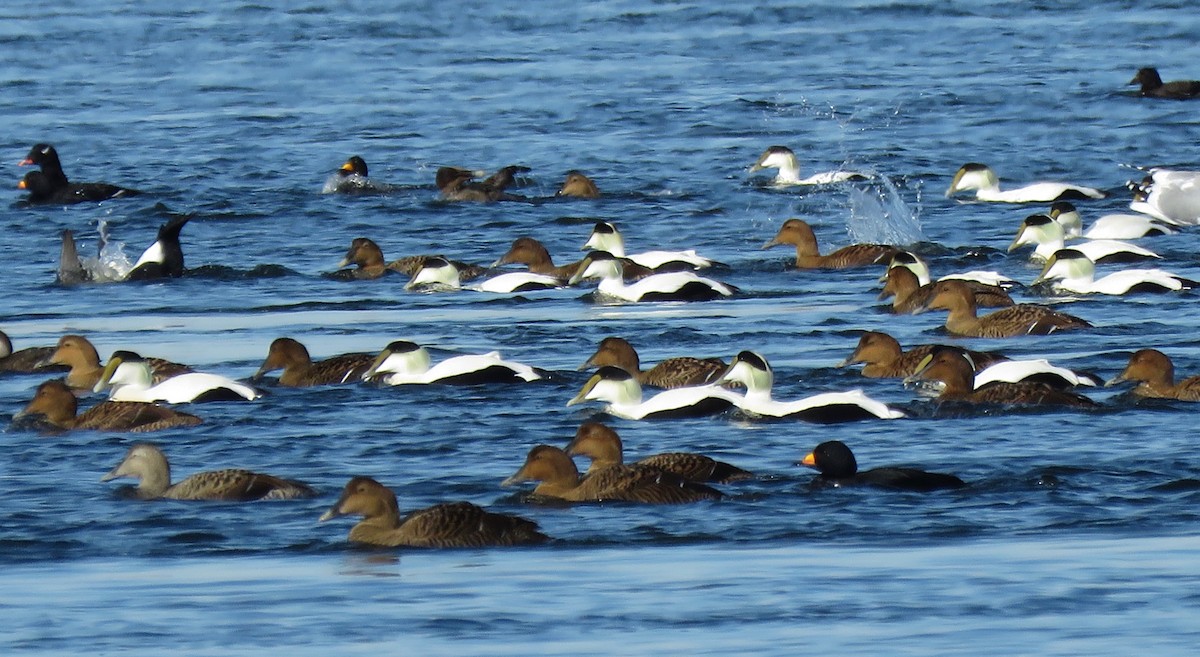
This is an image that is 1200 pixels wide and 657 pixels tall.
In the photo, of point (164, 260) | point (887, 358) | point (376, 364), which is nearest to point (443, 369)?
point (376, 364)

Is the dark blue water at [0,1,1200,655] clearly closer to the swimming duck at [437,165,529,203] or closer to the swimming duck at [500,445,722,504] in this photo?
the swimming duck at [500,445,722,504]

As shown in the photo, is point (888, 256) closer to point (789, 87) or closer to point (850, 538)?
point (850, 538)

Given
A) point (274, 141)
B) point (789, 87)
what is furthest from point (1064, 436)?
point (789, 87)

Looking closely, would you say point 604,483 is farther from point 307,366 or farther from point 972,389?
point 307,366

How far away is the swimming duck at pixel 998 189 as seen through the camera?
24.8 meters

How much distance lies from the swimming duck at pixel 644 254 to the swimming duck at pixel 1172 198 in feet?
14.4

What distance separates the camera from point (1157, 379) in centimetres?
1416

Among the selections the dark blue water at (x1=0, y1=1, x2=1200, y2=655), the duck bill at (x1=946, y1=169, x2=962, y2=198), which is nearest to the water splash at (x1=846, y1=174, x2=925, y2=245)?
the dark blue water at (x1=0, y1=1, x2=1200, y2=655)

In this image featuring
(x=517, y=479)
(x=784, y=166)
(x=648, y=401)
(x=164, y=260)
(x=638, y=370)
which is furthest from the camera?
(x=784, y=166)

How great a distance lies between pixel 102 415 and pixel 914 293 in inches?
244

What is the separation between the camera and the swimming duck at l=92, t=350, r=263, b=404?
14617 millimetres

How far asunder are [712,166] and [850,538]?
56.1ft

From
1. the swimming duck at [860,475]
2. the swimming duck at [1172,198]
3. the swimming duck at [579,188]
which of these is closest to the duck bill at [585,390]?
the swimming duck at [860,475]

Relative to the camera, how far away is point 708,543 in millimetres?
11102
